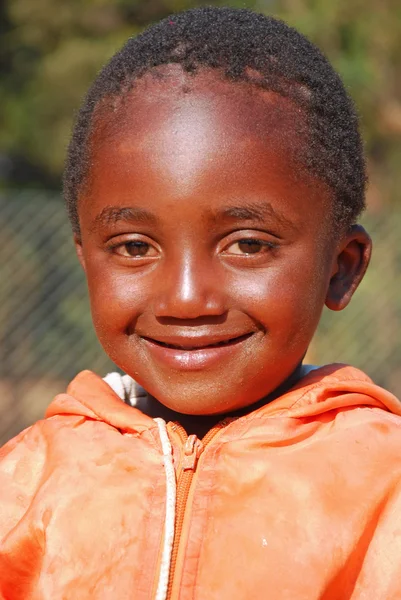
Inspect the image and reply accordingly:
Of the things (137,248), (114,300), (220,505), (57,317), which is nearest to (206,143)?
(137,248)

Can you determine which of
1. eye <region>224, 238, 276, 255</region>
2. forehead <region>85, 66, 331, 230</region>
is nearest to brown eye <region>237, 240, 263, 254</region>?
eye <region>224, 238, 276, 255</region>

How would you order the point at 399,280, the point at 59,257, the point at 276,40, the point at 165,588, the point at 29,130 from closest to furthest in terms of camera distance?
the point at 165,588 → the point at 276,40 → the point at 59,257 → the point at 399,280 → the point at 29,130

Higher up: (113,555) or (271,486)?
(271,486)

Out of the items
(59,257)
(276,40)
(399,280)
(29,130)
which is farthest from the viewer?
(29,130)

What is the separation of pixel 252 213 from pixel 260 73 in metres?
0.37

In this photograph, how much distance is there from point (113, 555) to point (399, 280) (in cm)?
649

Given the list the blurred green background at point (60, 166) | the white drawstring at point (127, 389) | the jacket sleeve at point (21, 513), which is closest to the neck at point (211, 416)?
the white drawstring at point (127, 389)

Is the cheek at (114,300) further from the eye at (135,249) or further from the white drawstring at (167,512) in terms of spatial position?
the white drawstring at (167,512)

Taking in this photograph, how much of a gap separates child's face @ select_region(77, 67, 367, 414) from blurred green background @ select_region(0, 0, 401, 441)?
5.37 meters

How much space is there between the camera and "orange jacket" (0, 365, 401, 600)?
2230 millimetres

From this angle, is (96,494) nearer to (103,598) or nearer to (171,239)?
(103,598)

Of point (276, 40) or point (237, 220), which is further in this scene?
point (276, 40)

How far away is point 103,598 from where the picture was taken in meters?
2.31

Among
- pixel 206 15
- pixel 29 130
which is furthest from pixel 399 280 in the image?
pixel 206 15
